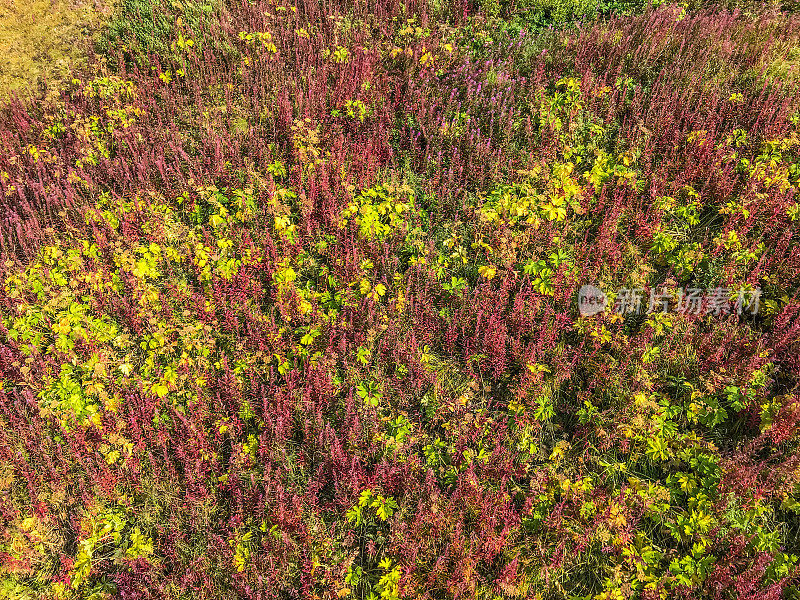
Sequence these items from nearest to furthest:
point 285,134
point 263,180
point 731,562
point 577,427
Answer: point 731,562 → point 577,427 → point 263,180 → point 285,134

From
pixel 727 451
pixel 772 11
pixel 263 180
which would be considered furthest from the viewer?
pixel 772 11

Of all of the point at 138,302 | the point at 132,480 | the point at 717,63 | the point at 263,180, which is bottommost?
the point at 132,480

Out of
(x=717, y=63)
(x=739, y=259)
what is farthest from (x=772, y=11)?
(x=739, y=259)

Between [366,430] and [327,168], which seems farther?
[327,168]

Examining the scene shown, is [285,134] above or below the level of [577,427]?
above

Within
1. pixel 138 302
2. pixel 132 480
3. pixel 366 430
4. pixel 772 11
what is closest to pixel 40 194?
pixel 138 302

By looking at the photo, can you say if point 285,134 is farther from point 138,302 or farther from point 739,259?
point 739,259
